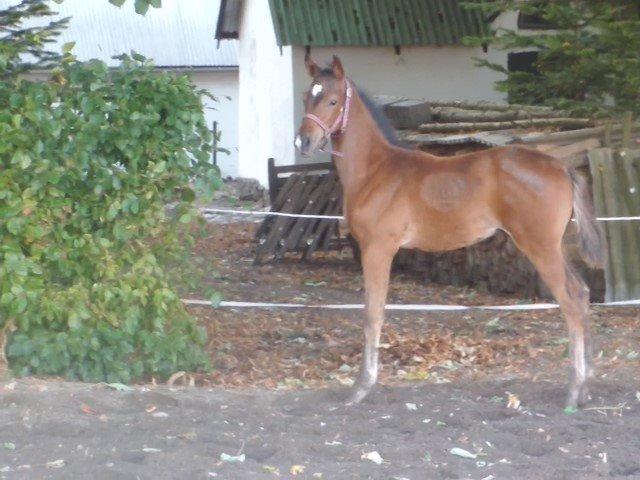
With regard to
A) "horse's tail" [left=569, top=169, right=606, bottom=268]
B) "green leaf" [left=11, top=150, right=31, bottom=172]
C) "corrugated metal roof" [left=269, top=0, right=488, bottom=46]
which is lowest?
"horse's tail" [left=569, top=169, right=606, bottom=268]

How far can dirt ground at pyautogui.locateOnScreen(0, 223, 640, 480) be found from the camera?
5441mm

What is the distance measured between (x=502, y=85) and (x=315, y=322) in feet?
10.2

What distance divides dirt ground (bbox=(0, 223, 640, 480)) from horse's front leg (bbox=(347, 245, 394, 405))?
17 centimetres

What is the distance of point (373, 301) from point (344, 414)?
800mm

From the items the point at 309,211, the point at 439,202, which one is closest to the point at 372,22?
the point at 309,211

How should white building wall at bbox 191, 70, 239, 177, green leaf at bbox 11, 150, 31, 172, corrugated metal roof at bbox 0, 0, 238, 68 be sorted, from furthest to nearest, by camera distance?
corrugated metal roof at bbox 0, 0, 238, 68 < white building wall at bbox 191, 70, 239, 177 < green leaf at bbox 11, 150, 31, 172

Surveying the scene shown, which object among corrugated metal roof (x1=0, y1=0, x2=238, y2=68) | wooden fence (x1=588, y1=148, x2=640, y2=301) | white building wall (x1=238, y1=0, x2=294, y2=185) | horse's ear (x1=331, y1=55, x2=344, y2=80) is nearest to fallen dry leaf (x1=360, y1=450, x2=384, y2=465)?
horse's ear (x1=331, y1=55, x2=344, y2=80)

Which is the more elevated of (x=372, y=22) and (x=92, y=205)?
(x=372, y=22)

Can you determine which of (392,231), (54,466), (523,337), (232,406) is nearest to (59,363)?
(232,406)

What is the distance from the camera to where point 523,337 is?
910cm

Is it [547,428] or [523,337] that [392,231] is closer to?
[547,428]

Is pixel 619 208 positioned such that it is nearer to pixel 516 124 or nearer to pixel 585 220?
pixel 516 124

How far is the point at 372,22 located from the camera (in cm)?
1723

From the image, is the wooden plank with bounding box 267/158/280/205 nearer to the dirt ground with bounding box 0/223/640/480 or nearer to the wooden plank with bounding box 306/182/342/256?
the wooden plank with bounding box 306/182/342/256
